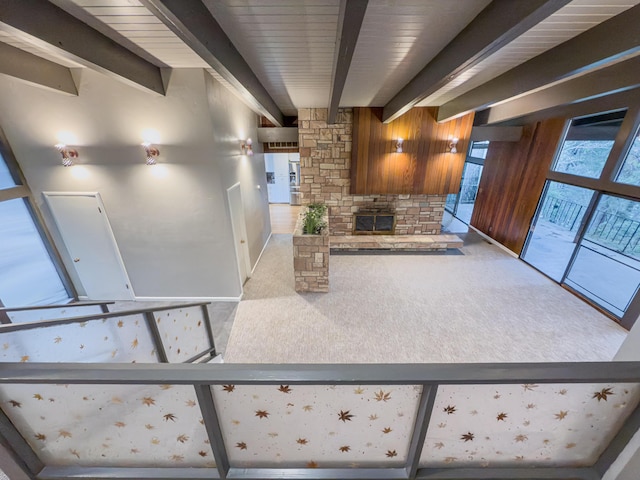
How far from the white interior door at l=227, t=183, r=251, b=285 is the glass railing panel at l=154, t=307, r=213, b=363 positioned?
1.43 m

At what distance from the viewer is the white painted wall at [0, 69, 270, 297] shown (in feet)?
→ 9.57

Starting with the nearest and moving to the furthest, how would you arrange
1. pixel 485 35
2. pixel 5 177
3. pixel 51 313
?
pixel 485 35 → pixel 51 313 → pixel 5 177

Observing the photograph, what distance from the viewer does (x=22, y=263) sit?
11.2 ft

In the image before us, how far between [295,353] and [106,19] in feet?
11.6

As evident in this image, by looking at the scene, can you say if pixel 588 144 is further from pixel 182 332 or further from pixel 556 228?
pixel 182 332

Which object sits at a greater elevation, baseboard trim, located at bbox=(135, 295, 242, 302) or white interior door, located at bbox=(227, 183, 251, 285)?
white interior door, located at bbox=(227, 183, 251, 285)

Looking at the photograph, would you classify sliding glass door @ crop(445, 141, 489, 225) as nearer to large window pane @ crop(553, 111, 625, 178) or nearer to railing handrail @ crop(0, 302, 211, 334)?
large window pane @ crop(553, 111, 625, 178)

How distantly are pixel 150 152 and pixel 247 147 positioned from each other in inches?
69.0

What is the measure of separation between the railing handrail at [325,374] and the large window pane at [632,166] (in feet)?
14.3

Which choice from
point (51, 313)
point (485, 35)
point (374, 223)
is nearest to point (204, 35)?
point (485, 35)

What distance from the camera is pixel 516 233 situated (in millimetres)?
5277

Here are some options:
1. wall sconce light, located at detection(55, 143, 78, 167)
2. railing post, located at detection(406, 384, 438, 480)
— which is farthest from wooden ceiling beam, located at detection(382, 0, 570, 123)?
wall sconce light, located at detection(55, 143, 78, 167)

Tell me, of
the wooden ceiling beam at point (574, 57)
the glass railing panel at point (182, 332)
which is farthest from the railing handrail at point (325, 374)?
the wooden ceiling beam at point (574, 57)

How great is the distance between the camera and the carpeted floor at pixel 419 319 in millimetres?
2943
